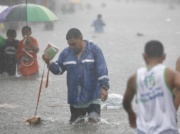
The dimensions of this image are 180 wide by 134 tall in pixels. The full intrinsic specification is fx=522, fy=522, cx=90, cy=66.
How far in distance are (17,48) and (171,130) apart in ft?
27.2

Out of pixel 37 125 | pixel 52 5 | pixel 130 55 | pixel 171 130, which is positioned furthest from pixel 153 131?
pixel 52 5

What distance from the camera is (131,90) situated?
4.82 metres

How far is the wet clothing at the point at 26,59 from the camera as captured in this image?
12438 millimetres

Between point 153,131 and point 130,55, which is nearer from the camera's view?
point 153,131

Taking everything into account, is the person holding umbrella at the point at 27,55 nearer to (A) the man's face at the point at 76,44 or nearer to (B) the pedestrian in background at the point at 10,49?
(B) the pedestrian in background at the point at 10,49

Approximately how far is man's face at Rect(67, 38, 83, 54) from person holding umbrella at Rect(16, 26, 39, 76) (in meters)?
4.85

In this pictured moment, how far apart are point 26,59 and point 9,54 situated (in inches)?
17.1

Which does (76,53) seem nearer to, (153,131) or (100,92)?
(100,92)

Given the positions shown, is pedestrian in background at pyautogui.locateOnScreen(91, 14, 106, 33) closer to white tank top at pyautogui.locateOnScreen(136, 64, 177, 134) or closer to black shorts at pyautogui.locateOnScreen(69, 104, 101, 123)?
black shorts at pyautogui.locateOnScreen(69, 104, 101, 123)

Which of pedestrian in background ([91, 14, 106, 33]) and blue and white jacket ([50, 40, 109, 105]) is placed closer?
blue and white jacket ([50, 40, 109, 105])

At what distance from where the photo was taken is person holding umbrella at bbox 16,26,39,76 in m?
12.2

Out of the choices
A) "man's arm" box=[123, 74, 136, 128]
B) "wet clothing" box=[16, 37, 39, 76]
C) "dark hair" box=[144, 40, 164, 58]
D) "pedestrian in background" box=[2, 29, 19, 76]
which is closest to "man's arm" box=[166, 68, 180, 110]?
"dark hair" box=[144, 40, 164, 58]

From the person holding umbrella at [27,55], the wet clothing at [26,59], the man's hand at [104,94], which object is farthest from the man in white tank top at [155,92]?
the wet clothing at [26,59]

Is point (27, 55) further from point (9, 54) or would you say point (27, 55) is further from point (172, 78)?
point (172, 78)
